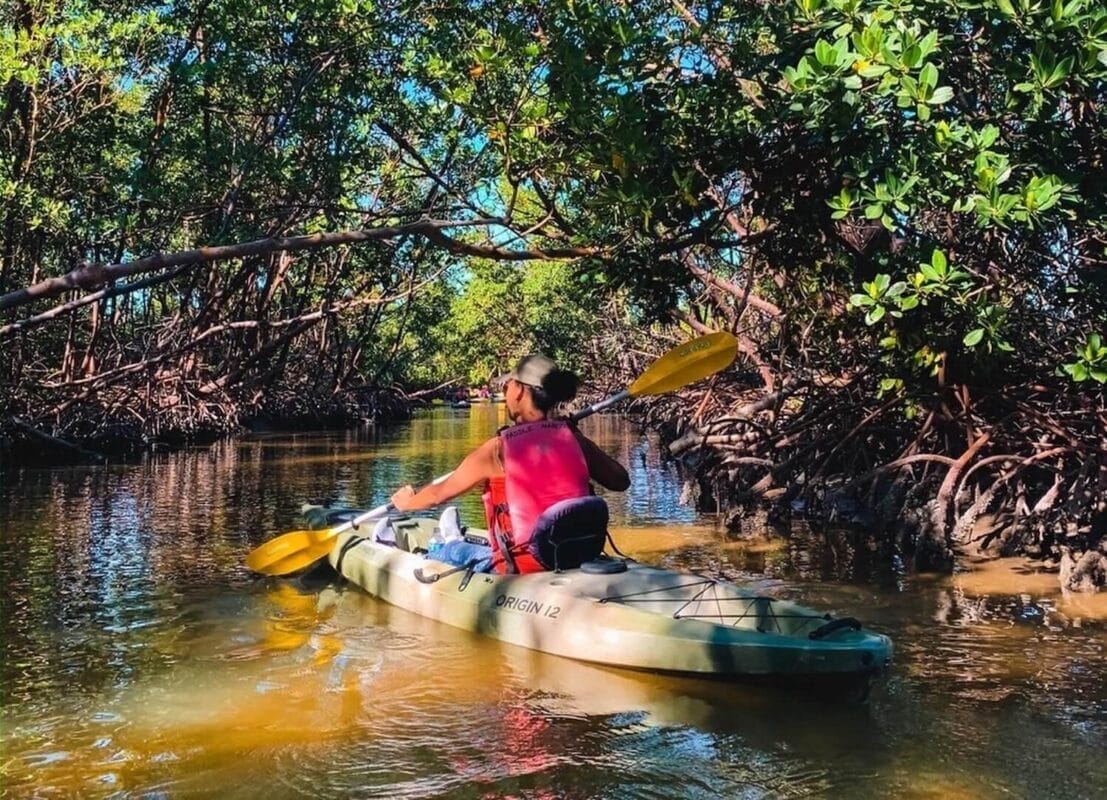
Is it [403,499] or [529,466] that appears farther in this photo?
[403,499]

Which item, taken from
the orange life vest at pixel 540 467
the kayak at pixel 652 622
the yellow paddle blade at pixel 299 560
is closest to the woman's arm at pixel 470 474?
the orange life vest at pixel 540 467

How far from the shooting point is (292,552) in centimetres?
733

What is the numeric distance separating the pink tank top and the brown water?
0.89 m

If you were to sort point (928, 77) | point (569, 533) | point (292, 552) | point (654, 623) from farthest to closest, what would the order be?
point (292, 552)
point (569, 533)
point (654, 623)
point (928, 77)

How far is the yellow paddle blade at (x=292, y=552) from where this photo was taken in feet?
24.1

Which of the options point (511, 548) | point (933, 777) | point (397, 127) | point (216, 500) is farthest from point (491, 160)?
point (933, 777)

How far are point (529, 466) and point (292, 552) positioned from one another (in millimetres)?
2629

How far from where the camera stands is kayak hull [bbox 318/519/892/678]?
4625mm

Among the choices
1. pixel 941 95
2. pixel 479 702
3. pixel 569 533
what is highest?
pixel 941 95

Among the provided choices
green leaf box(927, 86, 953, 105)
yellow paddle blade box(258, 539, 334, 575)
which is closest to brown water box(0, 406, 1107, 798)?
yellow paddle blade box(258, 539, 334, 575)

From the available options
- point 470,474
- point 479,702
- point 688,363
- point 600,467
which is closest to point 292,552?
point 470,474

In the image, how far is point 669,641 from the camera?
4.91 metres

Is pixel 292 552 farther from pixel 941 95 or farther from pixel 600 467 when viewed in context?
pixel 941 95

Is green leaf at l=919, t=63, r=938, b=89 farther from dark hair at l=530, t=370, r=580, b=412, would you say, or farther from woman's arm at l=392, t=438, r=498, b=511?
woman's arm at l=392, t=438, r=498, b=511
